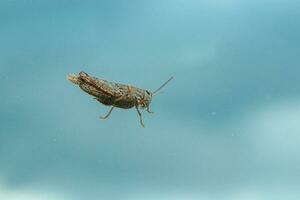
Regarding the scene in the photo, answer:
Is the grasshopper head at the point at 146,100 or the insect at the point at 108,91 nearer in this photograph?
the insect at the point at 108,91

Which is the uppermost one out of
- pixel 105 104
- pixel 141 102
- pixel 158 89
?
pixel 158 89

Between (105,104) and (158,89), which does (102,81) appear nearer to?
(105,104)

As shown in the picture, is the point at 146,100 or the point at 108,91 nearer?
the point at 108,91

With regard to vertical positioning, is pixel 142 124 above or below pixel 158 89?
below

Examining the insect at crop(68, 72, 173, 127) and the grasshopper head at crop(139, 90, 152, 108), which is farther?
the grasshopper head at crop(139, 90, 152, 108)

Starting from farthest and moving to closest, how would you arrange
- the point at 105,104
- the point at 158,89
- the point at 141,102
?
1. the point at 158,89
2. the point at 141,102
3. the point at 105,104

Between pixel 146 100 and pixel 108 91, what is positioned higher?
pixel 146 100

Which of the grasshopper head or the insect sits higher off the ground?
the grasshopper head

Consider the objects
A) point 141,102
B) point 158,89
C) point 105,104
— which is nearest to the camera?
point 105,104

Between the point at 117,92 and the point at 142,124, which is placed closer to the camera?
the point at 117,92

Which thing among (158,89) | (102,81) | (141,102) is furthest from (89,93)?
(158,89)

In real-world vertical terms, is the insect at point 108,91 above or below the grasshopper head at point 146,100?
below
